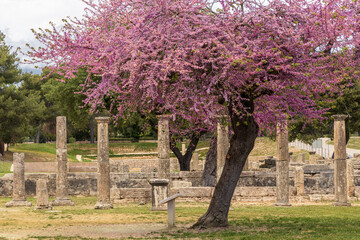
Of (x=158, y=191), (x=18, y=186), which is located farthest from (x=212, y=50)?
(x=18, y=186)

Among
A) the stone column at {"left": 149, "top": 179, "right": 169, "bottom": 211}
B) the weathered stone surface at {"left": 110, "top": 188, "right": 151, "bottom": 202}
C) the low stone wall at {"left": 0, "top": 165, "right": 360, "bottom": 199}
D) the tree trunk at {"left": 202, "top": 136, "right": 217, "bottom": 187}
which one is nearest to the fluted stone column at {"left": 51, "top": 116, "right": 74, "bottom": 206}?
the weathered stone surface at {"left": 110, "top": 188, "right": 151, "bottom": 202}

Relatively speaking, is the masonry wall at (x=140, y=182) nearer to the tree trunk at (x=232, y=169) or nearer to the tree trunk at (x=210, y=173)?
the tree trunk at (x=210, y=173)

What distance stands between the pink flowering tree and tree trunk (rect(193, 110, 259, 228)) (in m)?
0.49

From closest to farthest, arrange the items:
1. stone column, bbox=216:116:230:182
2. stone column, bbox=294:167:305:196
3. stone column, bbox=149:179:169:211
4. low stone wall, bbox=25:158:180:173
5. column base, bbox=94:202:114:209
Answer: stone column, bbox=149:179:169:211, column base, bbox=94:202:114:209, stone column, bbox=216:116:230:182, stone column, bbox=294:167:305:196, low stone wall, bbox=25:158:180:173

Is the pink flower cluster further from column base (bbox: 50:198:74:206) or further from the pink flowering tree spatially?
column base (bbox: 50:198:74:206)

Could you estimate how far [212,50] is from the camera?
43.8ft

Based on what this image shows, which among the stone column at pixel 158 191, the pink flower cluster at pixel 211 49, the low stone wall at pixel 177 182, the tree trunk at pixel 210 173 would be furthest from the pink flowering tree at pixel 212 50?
the tree trunk at pixel 210 173

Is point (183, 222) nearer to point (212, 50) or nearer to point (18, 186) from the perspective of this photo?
point (212, 50)

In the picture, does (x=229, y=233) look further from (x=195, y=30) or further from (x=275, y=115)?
(x=195, y=30)

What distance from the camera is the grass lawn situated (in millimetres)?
14148

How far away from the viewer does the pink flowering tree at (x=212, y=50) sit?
13.2 meters

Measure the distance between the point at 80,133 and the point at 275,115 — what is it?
73745mm

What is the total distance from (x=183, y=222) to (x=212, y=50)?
575cm

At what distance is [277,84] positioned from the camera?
14.1 meters
